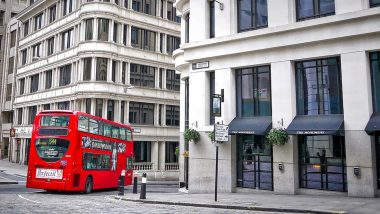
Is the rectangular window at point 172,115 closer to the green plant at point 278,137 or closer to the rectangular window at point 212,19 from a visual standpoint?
the rectangular window at point 212,19

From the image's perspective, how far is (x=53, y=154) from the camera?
799 inches

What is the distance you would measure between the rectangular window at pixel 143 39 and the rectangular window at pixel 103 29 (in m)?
3.50

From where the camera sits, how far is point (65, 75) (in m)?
43.2

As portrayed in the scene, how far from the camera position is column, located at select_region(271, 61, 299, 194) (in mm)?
18266

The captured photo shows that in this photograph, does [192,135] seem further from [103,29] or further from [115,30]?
[115,30]

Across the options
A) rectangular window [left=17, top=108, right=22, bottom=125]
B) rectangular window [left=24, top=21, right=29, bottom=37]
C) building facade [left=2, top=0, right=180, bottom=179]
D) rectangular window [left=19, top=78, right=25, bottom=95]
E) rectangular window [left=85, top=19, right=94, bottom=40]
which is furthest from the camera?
rectangular window [left=24, top=21, right=29, bottom=37]

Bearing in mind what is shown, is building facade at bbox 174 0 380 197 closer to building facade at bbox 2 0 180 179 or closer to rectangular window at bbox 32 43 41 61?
building facade at bbox 2 0 180 179

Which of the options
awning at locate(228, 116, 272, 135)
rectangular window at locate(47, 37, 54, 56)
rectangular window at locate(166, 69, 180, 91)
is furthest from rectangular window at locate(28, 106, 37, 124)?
awning at locate(228, 116, 272, 135)

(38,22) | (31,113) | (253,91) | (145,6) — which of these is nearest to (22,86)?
(31,113)

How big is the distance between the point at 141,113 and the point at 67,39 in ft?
37.3

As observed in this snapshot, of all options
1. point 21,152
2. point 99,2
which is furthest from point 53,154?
point 21,152

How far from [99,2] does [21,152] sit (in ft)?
70.4

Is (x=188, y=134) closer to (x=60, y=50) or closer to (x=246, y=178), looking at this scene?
(x=246, y=178)

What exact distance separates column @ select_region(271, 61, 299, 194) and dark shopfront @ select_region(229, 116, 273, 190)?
0.58 metres
